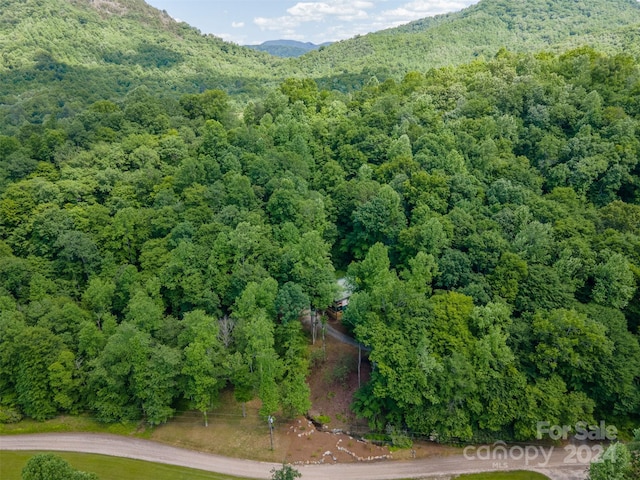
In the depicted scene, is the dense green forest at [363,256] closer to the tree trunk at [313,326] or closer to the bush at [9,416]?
the bush at [9,416]

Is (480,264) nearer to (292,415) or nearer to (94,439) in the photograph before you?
(292,415)

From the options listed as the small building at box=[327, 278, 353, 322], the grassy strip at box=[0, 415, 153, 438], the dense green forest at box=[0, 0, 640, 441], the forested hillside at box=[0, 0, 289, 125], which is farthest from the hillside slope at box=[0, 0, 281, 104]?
the small building at box=[327, 278, 353, 322]

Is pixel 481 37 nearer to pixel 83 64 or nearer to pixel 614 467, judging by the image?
pixel 83 64

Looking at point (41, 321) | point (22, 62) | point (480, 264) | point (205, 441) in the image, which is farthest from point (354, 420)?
point (22, 62)

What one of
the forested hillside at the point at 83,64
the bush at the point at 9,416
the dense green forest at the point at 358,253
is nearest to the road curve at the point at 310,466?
the bush at the point at 9,416

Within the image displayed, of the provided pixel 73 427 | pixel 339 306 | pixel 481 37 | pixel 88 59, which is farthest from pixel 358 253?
pixel 88 59
